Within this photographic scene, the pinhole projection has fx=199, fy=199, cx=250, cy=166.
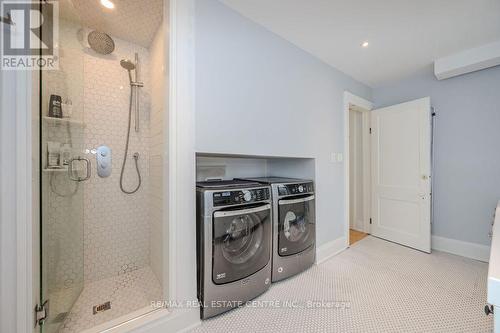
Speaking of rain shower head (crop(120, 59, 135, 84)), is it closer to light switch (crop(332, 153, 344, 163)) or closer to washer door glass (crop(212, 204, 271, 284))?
washer door glass (crop(212, 204, 271, 284))

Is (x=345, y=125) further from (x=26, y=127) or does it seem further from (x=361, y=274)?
(x=26, y=127)

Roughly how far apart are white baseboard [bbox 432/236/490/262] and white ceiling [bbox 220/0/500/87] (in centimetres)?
230

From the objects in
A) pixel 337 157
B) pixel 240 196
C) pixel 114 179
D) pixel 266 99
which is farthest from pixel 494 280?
pixel 114 179

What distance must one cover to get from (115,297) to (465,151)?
13.4ft

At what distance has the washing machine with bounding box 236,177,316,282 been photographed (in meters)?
1.86

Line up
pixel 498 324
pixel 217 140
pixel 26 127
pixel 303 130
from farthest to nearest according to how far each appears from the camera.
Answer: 1. pixel 303 130
2. pixel 217 140
3. pixel 26 127
4. pixel 498 324

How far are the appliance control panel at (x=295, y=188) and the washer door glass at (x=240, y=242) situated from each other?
241mm

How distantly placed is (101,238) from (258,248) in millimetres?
1501

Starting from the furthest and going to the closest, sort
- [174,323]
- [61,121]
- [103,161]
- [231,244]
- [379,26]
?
[103,161] < [379,26] < [231,244] < [61,121] < [174,323]

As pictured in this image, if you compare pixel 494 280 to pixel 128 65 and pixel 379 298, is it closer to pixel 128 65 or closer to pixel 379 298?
pixel 379 298

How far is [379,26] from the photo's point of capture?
1.81 meters

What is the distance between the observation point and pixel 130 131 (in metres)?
2.05

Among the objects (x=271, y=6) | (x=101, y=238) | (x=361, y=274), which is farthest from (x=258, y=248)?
(x=271, y=6)

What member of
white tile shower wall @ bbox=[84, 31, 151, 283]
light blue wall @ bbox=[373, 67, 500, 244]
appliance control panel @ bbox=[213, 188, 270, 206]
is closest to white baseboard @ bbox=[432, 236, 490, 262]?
light blue wall @ bbox=[373, 67, 500, 244]
